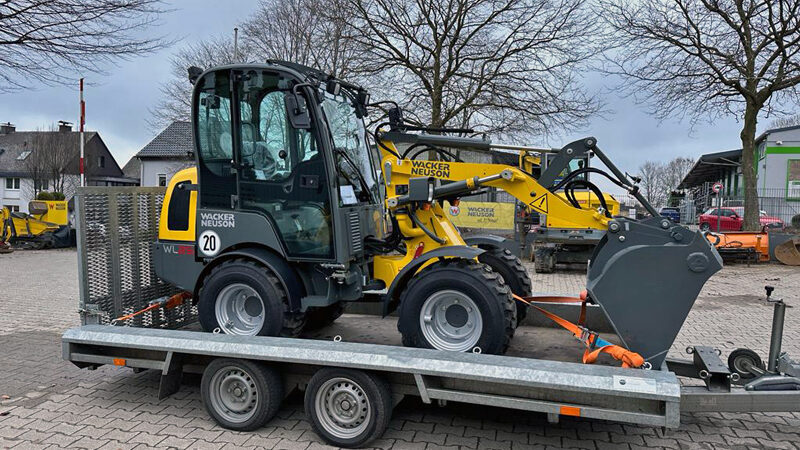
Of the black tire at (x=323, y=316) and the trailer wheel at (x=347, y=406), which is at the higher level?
the black tire at (x=323, y=316)

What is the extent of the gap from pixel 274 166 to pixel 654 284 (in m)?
2.92

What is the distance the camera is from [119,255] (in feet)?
16.9

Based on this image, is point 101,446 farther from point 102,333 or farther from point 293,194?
point 293,194

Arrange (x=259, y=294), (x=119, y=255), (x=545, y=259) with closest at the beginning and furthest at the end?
(x=259, y=294), (x=119, y=255), (x=545, y=259)

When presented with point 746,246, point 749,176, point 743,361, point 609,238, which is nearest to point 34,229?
point 609,238

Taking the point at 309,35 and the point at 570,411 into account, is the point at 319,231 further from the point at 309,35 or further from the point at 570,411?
the point at 309,35

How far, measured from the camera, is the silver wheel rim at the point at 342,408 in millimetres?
4074

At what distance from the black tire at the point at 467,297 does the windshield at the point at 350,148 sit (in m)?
0.92

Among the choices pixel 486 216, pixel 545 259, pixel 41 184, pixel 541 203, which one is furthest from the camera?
pixel 41 184

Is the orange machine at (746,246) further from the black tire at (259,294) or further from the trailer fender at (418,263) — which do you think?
the black tire at (259,294)

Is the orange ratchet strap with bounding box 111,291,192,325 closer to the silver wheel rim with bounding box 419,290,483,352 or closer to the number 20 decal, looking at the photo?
the number 20 decal

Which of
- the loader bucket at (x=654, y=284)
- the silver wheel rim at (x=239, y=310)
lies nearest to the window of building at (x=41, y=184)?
the silver wheel rim at (x=239, y=310)

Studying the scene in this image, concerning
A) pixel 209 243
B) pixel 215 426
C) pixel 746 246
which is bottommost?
pixel 215 426

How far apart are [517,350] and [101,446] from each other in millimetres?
3124
